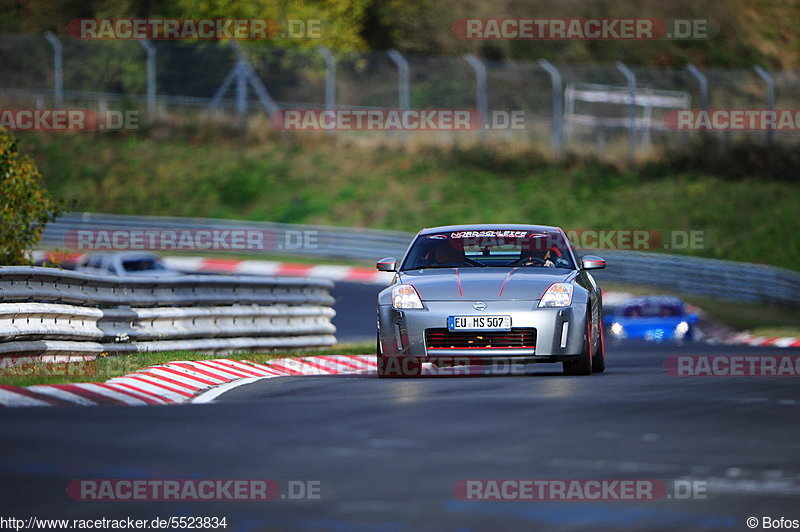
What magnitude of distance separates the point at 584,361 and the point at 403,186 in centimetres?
3213

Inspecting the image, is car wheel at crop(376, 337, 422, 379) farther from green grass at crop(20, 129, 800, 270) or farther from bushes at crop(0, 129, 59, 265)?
green grass at crop(20, 129, 800, 270)

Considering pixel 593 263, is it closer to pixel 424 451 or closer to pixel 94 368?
pixel 94 368

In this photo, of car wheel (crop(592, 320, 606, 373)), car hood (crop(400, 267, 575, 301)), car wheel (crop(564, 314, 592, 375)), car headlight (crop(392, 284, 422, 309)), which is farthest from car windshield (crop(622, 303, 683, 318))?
car headlight (crop(392, 284, 422, 309))

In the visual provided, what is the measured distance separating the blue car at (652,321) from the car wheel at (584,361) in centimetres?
1384

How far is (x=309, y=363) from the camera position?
15773 millimetres

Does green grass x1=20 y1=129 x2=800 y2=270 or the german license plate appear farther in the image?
green grass x1=20 y1=129 x2=800 y2=270

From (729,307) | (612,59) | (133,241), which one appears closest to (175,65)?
(133,241)

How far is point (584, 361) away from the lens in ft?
43.1

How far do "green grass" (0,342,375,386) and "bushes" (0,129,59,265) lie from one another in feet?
8.21

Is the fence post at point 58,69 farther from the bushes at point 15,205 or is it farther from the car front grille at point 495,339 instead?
the car front grille at point 495,339

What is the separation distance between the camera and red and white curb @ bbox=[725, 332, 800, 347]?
25.5 meters

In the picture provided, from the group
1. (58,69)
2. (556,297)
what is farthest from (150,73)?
(556,297)

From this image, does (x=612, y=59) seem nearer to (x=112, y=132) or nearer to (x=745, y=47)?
(x=745, y=47)

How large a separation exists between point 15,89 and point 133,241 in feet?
32.3
